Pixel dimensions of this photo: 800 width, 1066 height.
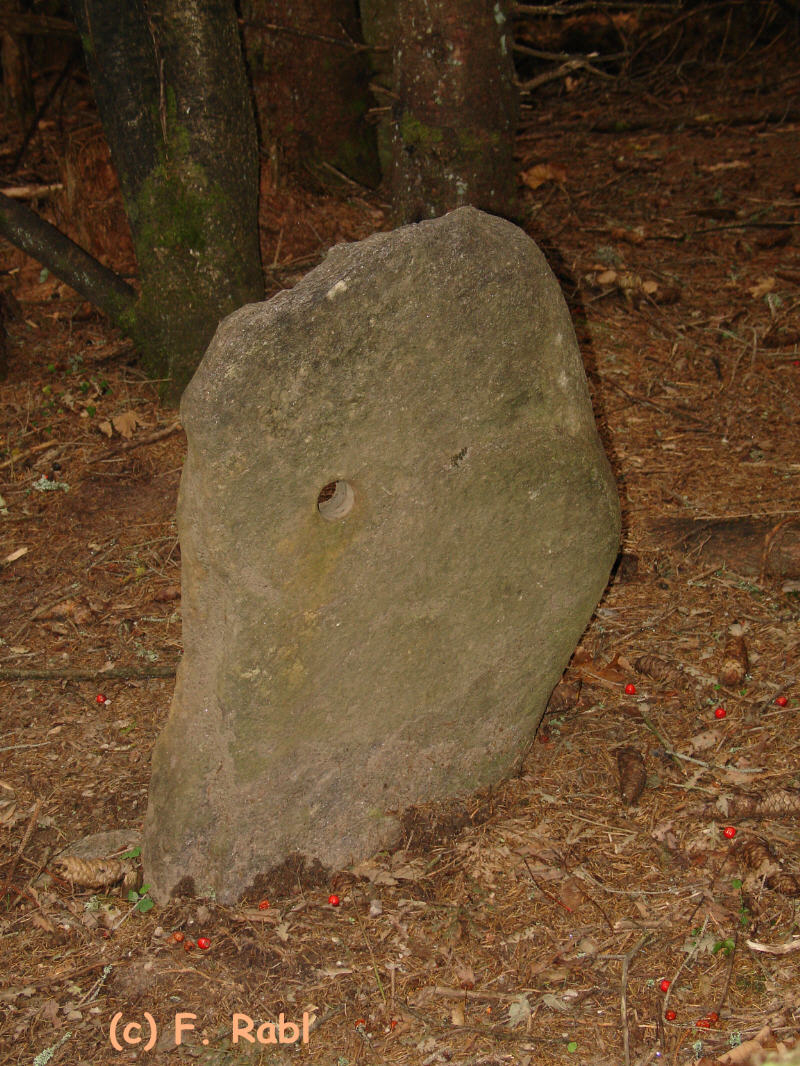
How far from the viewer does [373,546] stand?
2.72m

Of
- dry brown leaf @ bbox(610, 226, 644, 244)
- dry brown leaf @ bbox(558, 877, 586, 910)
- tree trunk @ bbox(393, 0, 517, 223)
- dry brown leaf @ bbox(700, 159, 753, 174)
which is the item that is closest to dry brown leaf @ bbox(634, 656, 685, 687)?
dry brown leaf @ bbox(558, 877, 586, 910)

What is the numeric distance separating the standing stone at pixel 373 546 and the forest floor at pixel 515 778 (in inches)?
8.8

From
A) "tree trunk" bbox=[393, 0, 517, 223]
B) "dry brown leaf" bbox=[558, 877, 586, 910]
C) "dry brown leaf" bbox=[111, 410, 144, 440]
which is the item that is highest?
"tree trunk" bbox=[393, 0, 517, 223]

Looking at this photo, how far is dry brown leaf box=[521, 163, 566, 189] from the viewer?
279 inches

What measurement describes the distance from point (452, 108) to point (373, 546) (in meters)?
2.61

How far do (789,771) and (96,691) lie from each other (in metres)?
2.36

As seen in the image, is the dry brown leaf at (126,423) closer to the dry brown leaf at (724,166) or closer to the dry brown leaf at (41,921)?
the dry brown leaf at (41,921)

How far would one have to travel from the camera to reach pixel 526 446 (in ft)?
9.27

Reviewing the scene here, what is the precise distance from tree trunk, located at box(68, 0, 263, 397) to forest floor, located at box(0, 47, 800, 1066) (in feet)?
1.75

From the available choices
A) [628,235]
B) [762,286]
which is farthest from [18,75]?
[762,286]

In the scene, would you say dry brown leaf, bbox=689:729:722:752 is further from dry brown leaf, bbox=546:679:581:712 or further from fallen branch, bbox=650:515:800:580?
fallen branch, bbox=650:515:800:580

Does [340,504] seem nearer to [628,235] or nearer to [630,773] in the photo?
[630,773]

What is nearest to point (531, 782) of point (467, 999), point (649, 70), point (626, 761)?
point (626, 761)

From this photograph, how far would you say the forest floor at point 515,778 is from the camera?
8.81ft
